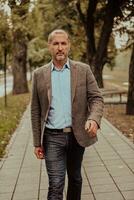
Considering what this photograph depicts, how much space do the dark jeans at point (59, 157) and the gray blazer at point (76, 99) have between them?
88 mm

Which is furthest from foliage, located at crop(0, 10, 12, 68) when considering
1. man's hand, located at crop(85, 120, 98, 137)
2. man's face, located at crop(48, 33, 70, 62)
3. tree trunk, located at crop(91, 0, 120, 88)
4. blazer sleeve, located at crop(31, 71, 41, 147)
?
man's hand, located at crop(85, 120, 98, 137)

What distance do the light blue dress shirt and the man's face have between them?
0.19 metres

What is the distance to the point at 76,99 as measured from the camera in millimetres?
4996

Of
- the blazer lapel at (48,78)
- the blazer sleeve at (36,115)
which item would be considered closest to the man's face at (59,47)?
the blazer lapel at (48,78)

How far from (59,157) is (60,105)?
498 mm

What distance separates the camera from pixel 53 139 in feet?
16.5

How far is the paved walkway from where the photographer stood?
6984 mm

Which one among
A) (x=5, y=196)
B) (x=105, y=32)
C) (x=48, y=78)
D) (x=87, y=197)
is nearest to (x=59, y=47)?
(x=48, y=78)

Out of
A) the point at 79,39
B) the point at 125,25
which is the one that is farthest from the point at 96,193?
the point at 79,39

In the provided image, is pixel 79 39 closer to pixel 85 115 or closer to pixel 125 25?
pixel 125 25

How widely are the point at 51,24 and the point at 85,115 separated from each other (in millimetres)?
38706

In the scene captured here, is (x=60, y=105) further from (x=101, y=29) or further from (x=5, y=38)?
(x=101, y=29)

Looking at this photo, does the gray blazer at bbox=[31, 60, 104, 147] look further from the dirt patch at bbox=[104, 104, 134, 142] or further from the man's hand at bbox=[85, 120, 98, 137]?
the dirt patch at bbox=[104, 104, 134, 142]

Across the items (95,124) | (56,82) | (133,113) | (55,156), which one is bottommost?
(133,113)
